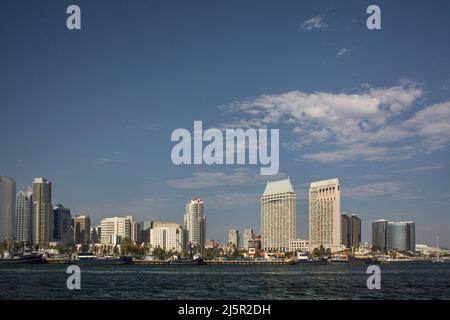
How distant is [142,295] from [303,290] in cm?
1571

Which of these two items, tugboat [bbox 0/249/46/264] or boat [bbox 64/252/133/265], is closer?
tugboat [bbox 0/249/46/264]

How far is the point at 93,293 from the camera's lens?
2053 inches

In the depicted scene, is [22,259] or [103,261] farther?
[103,261]

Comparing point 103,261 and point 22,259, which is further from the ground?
point 22,259

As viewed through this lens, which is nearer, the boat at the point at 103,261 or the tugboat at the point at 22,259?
the tugboat at the point at 22,259
